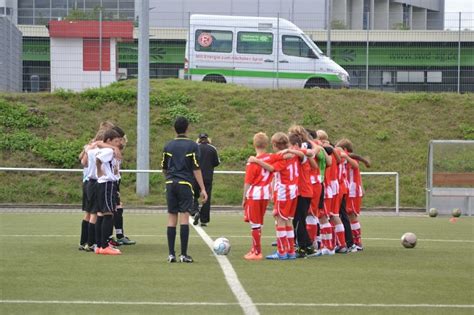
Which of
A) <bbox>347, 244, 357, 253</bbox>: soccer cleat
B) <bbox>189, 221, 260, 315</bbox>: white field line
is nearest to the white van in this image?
<bbox>347, 244, 357, 253</bbox>: soccer cleat

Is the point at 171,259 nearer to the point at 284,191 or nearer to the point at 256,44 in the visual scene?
the point at 284,191

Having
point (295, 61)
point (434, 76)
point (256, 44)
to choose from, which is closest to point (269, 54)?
point (256, 44)

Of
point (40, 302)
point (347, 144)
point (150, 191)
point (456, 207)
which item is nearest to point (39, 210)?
point (150, 191)

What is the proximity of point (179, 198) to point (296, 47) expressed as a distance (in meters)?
26.2

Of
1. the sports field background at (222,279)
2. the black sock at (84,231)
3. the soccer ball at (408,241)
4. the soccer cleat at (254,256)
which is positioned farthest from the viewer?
the soccer ball at (408,241)

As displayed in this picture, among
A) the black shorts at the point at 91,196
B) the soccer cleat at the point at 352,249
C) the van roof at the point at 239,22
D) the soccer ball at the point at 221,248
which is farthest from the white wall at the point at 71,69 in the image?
the soccer ball at the point at 221,248

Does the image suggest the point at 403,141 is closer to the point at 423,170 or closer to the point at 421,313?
the point at 423,170

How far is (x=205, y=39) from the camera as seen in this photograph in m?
39.7

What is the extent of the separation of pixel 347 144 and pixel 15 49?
25.6 meters

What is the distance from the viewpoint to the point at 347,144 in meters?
15.7

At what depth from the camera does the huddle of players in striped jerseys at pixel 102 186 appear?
47.6 feet

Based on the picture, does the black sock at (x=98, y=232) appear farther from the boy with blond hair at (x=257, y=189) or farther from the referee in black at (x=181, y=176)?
the boy with blond hair at (x=257, y=189)

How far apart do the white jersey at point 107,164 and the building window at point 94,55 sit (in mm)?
24480

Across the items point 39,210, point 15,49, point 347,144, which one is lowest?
point 39,210
